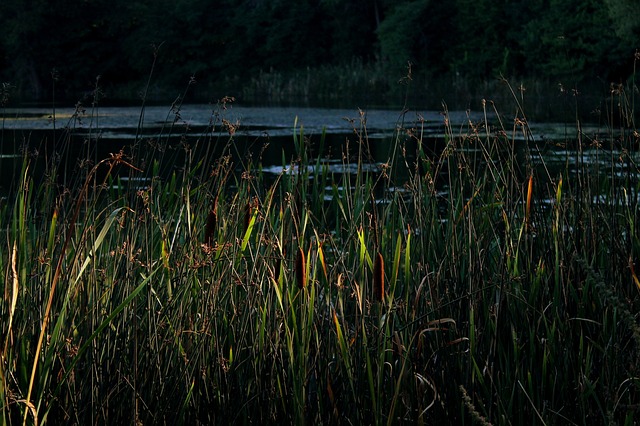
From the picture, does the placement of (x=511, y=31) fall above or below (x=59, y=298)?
above

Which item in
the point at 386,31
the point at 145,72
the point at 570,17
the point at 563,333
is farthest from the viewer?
the point at 145,72

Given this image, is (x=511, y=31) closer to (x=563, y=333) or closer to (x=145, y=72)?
(x=145, y=72)

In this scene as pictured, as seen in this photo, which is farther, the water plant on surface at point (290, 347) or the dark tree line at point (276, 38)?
the dark tree line at point (276, 38)

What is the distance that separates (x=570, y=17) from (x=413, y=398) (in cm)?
2624

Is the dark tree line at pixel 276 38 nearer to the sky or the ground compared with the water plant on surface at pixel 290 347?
nearer to the sky

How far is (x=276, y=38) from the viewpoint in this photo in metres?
39.8

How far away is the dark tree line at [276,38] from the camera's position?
28.9 metres

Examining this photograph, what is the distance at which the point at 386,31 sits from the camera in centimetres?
3384

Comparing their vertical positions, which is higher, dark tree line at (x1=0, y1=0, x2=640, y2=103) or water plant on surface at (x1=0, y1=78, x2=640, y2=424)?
dark tree line at (x1=0, y1=0, x2=640, y2=103)

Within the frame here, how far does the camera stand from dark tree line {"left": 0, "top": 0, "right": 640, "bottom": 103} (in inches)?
1137

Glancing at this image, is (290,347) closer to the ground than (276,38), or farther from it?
closer to the ground

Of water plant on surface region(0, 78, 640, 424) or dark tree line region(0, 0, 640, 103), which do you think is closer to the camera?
water plant on surface region(0, 78, 640, 424)

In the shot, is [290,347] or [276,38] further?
[276,38]

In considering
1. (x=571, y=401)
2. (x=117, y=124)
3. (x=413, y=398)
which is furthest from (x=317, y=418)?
(x=117, y=124)
